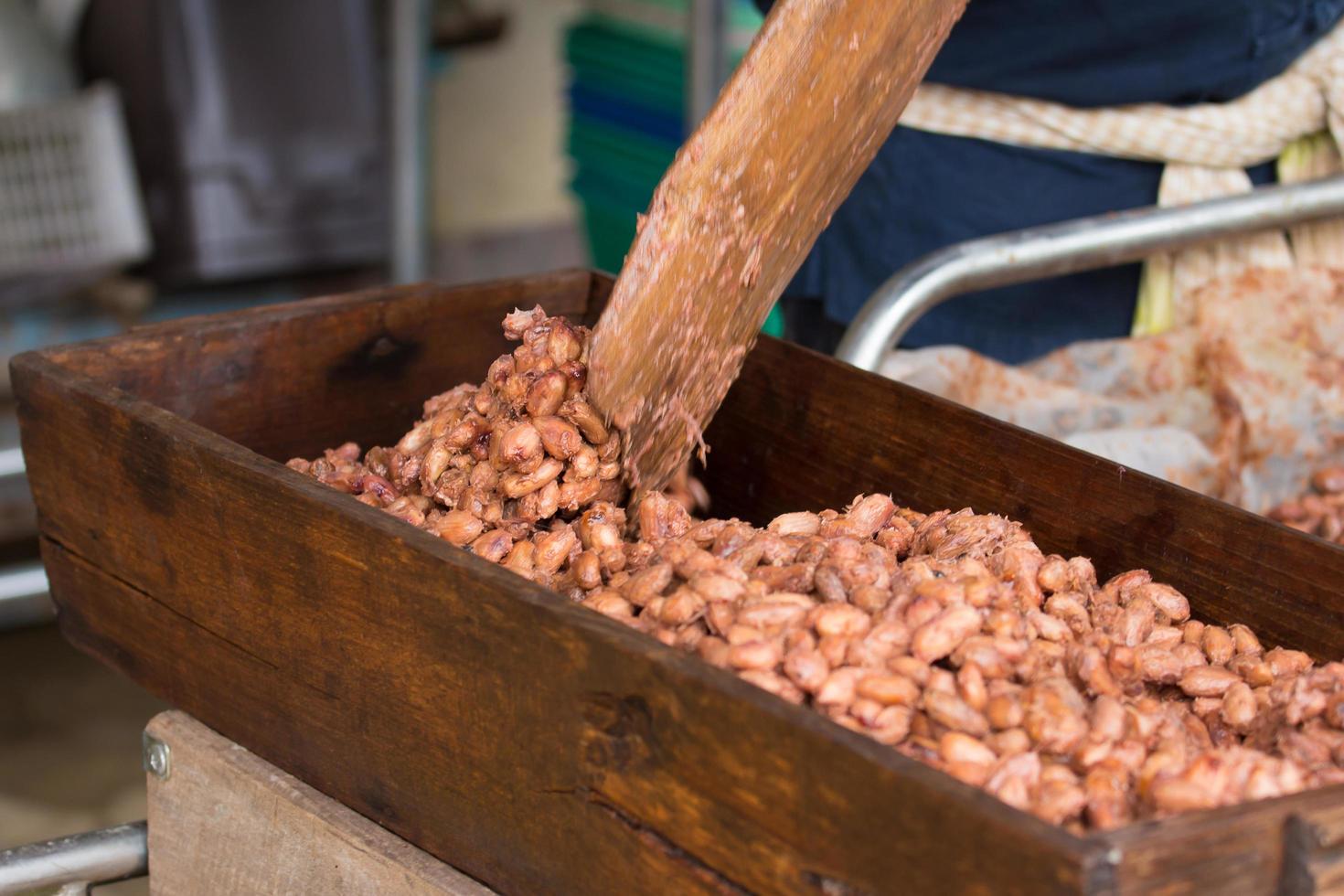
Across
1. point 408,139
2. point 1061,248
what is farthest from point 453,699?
point 408,139

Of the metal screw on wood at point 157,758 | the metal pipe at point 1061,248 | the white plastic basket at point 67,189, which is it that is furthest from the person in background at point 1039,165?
the white plastic basket at point 67,189

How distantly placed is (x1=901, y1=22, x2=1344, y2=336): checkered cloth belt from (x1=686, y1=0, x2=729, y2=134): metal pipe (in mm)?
1258

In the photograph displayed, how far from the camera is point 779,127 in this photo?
1.15 m

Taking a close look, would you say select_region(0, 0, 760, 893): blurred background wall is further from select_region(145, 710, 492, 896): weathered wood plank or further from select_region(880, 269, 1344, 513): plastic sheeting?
select_region(880, 269, 1344, 513): plastic sheeting

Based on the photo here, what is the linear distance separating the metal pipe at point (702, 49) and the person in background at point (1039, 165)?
113cm

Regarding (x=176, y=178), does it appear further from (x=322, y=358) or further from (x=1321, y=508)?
(x=1321, y=508)

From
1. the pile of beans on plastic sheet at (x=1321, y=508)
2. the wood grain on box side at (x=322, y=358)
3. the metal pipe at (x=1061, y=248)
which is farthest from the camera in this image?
the pile of beans on plastic sheet at (x=1321, y=508)

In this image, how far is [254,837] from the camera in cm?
117

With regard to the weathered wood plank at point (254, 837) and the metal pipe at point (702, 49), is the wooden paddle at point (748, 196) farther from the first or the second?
the metal pipe at point (702, 49)

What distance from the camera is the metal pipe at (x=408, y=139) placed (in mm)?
3377

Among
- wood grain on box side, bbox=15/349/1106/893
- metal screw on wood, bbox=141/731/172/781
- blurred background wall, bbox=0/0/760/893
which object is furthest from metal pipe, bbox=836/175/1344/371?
blurred background wall, bbox=0/0/760/893

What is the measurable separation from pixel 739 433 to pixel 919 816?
0.82 meters

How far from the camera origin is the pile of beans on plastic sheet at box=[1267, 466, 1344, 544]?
1.65 meters

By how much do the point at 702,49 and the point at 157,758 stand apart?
223 cm
